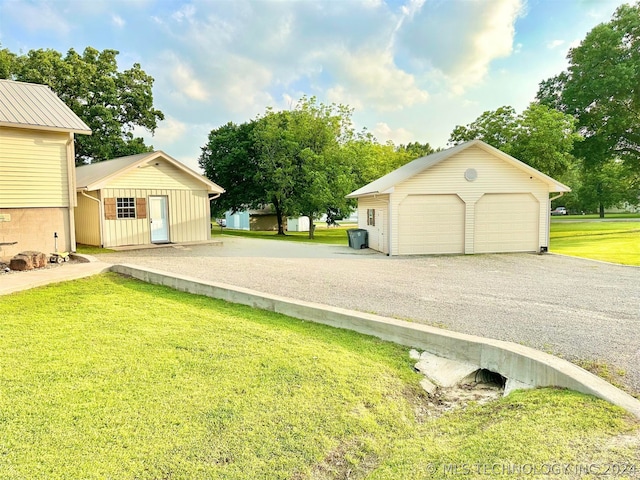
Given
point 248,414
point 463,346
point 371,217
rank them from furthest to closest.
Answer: point 371,217
point 463,346
point 248,414

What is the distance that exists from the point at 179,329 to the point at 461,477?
4073 mm

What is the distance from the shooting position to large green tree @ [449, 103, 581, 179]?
784 inches

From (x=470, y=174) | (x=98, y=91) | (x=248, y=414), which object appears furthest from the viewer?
(x=98, y=91)

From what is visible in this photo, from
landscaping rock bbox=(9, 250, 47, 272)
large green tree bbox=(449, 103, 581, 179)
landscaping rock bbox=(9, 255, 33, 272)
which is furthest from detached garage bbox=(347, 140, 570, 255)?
landscaping rock bbox=(9, 255, 33, 272)

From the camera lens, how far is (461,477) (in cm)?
265

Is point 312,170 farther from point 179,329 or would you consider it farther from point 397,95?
point 179,329

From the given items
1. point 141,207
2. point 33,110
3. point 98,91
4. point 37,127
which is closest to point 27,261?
point 37,127

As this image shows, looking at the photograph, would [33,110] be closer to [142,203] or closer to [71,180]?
[71,180]

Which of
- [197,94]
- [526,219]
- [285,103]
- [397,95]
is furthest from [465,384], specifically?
[285,103]

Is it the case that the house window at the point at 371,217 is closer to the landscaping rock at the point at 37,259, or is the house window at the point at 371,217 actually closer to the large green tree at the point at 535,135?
the large green tree at the point at 535,135

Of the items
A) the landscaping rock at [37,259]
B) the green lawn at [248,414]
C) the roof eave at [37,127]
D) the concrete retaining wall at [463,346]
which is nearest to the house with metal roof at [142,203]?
the roof eave at [37,127]

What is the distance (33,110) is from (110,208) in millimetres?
4060

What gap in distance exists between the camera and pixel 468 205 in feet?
48.9

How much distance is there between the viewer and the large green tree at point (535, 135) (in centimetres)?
1991
